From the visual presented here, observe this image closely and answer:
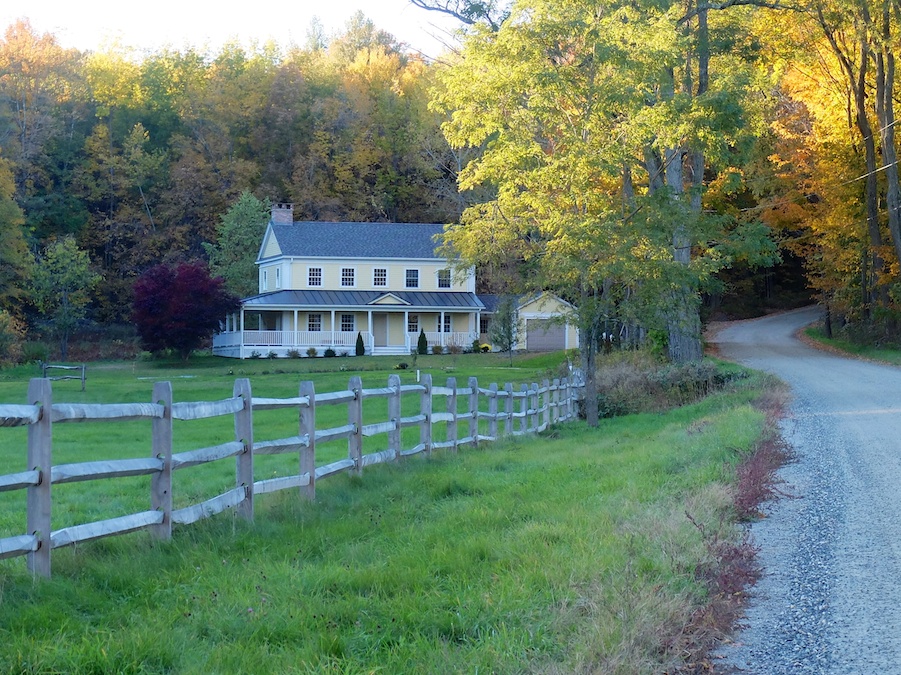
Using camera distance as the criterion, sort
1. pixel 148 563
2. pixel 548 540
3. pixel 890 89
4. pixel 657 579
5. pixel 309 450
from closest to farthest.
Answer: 1. pixel 657 579
2. pixel 148 563
3. pixel 548 540
4. pixel 309 450
5. pixel 890 89

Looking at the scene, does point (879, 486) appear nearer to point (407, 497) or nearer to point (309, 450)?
point (407, 497)

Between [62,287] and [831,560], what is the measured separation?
5950cm

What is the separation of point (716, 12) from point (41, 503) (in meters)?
29.4

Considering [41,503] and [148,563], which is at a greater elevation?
[41,503]

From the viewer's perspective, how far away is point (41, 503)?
609 centimetres

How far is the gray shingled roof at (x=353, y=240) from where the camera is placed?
5625 centimetres

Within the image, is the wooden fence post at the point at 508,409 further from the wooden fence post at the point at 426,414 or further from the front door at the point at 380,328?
the front door at the point at 380,328

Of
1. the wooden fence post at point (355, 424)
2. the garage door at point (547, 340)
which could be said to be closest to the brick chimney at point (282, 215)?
the garage door at point (547, 340)

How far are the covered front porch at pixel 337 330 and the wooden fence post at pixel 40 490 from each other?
46.3 metres

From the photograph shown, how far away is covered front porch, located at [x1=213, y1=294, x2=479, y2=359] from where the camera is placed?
53.1 m

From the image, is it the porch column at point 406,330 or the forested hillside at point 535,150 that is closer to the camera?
the forested hillside at point 535,150

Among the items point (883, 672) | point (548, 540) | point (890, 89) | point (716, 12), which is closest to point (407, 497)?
point (548, 540)

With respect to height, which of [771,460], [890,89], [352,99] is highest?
[352,99]

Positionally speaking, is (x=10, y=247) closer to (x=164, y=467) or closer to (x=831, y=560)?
(x=164, y=467)
